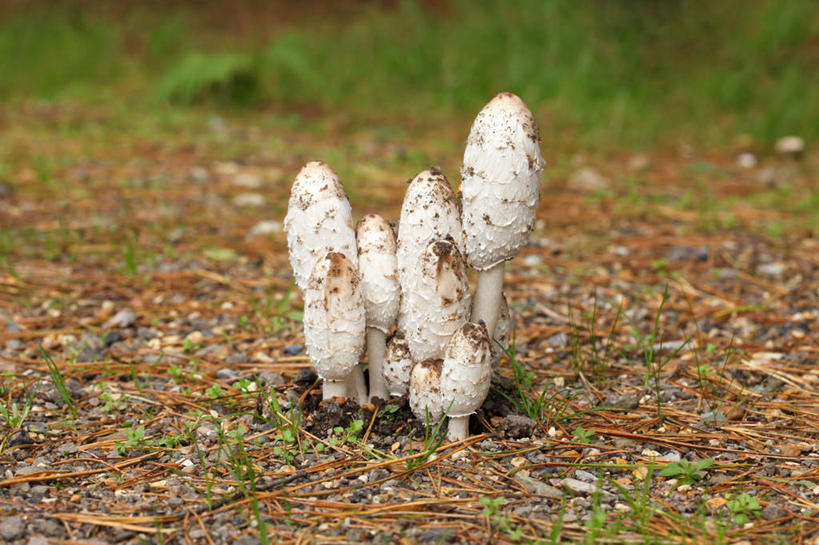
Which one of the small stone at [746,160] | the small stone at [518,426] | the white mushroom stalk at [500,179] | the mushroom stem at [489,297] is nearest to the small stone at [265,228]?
the mushroom stem at [489,297]

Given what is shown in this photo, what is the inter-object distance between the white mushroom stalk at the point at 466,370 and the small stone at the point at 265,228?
10.2 feet

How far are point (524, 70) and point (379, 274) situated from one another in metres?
6.49

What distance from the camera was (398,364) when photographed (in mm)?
3021

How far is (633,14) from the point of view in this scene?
9398 millimetres

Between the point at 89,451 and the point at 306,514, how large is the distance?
3.11 feet

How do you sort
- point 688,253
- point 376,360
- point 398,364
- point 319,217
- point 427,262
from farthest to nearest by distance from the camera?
1. point 688,253
2. point 376,360
3. point 398,364
4. point 319,217
5. point 427,262

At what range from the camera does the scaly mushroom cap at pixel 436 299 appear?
281 cm

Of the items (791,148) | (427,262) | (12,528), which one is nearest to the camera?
(12,528)

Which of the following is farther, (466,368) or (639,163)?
(639,163)

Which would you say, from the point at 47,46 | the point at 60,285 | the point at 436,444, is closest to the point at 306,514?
the point at 436,444

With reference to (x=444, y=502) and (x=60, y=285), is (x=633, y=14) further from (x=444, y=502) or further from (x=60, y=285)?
(x=444, y=502)

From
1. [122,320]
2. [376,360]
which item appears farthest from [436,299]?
[122,320]

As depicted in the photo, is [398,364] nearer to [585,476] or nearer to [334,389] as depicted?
[334,389]

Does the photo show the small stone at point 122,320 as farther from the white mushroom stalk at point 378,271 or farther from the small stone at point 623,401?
the small stone at point 623,401
